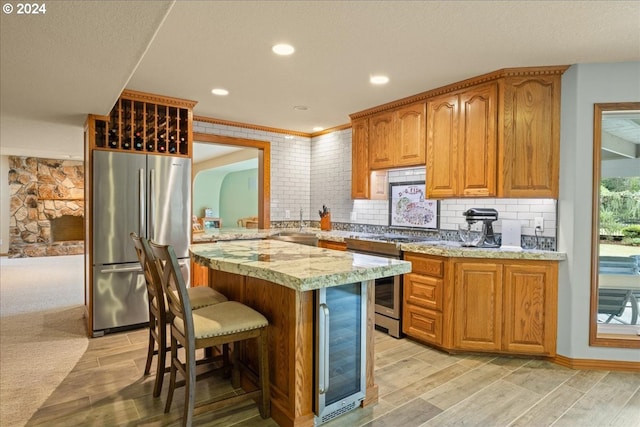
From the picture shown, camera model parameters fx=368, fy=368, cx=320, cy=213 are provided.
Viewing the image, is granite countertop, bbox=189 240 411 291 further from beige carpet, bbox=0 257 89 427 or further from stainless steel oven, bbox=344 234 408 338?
beige carpet, bbox=0 257 89 427

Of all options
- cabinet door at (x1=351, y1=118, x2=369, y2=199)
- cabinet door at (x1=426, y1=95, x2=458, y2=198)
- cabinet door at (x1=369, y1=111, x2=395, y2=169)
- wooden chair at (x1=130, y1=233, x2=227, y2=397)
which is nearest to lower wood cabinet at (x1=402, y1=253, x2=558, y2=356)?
cabinet door at (x1=426, y1=95, x2=458, y2=198)

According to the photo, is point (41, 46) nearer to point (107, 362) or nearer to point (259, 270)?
point (259, 270)

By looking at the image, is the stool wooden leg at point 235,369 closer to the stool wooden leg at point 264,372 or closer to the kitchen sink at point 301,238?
the stool wooden leg at point 264,372

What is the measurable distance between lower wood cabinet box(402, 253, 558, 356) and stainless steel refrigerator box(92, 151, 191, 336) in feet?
8.82

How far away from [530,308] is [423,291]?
0.86m

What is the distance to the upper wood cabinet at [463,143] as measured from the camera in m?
3.22

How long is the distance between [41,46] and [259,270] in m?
1.71

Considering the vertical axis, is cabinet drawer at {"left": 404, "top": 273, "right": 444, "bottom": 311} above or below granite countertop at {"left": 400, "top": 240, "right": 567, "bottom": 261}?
below

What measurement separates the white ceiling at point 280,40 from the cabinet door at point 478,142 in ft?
0.78

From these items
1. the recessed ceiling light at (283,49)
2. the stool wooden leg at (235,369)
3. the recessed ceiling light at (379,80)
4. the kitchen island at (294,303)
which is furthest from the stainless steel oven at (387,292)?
the recessed ceiling light at (283,49)

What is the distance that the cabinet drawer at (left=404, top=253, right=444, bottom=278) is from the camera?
3.25m

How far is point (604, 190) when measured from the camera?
9.82 feet

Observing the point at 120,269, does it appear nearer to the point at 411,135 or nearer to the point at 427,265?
the point at 427,265

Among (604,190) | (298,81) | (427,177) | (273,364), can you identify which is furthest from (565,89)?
(273,364)
